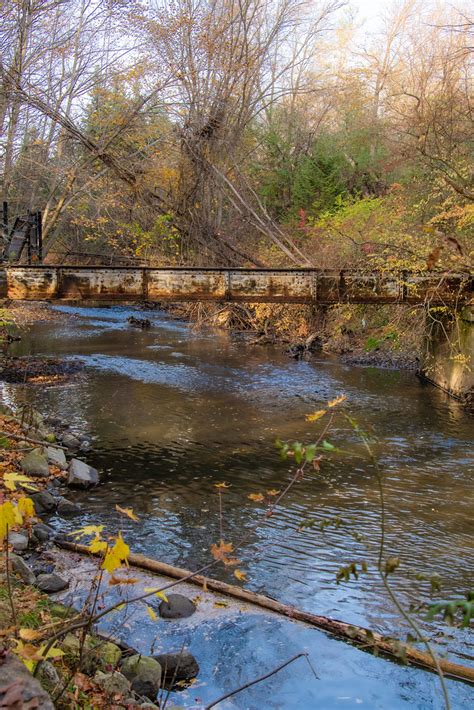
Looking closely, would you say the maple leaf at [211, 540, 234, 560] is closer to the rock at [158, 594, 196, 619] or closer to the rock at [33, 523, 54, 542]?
the rock at [158, 594, 196, 619]

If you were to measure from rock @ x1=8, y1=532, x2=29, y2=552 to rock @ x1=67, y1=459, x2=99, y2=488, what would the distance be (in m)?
2.36

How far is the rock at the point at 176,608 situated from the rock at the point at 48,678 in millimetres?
2578

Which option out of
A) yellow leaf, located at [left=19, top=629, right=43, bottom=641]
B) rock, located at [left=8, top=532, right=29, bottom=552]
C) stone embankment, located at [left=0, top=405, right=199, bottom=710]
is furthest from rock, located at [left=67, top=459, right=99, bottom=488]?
yellow leaf, located at [left=19, top=629, right=43, bottom=641]

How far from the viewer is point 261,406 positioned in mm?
15461

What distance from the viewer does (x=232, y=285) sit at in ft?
50.9

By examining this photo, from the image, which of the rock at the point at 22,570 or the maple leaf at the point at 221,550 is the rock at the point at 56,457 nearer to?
the rock at the point at 22,570

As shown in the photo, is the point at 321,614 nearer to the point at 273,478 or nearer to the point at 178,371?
the point at 273,478

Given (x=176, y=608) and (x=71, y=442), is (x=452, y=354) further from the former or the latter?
(x=176, y=608)

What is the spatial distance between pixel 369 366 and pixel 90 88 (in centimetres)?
1331

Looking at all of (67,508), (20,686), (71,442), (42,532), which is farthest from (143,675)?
(71,442)

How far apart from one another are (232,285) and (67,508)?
799 centimetres

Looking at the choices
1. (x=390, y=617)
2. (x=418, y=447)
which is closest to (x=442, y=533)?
(x=390, y=617)

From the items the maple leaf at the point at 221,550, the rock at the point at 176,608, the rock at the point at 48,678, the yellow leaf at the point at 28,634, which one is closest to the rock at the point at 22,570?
the rock at the point at 176,608

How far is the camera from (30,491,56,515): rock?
8.76 metres
